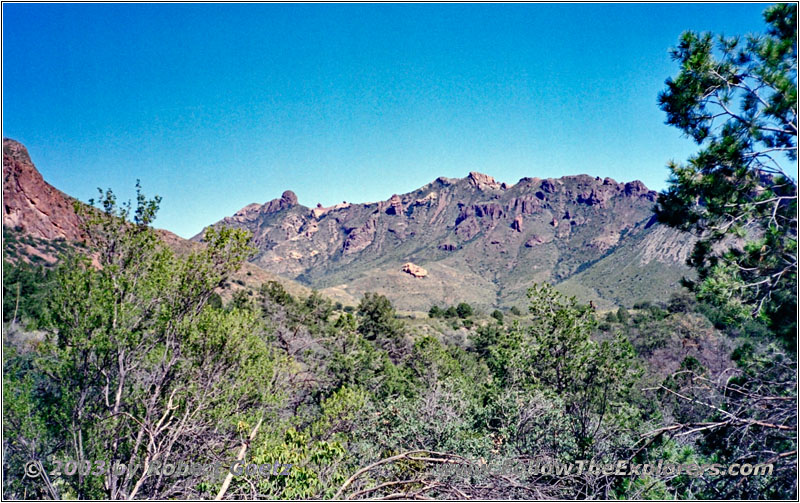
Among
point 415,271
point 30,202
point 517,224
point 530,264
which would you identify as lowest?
point 30,202

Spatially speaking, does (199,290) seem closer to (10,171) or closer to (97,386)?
(97,386)

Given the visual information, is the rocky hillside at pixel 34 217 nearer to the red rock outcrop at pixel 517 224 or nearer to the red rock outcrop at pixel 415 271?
the red rock outcrop at pixel 415 271

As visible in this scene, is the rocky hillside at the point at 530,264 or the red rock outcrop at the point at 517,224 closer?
the rocky hillside at the point at 530,264

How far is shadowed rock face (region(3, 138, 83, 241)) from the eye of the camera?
190 ft

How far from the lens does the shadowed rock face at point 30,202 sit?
5781cm

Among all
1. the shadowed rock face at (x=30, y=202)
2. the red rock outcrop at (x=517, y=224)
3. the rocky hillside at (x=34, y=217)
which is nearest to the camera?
the rocky hillside at (x=34, y=217)

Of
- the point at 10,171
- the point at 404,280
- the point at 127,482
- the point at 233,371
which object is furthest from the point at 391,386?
the point at 404,280

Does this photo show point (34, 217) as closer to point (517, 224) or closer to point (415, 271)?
point (415, 271)

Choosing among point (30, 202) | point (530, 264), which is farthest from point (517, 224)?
point (30, 202)

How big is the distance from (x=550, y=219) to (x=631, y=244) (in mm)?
79546

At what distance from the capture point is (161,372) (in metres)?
7.13

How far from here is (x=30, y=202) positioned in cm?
6069

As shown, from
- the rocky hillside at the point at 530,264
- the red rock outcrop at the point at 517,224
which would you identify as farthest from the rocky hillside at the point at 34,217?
the red rock outcrop at the point at 517,224

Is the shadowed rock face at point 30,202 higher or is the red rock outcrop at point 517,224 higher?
the red rock outcrop at point 517,224
